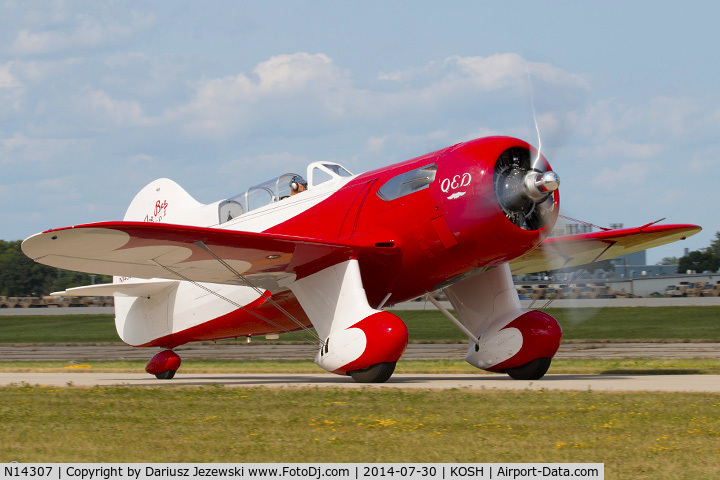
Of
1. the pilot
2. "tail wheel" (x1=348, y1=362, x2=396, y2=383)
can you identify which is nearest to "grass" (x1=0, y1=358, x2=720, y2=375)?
"tail wheel" (x1=348, y1=362, x2=396, y2=383)

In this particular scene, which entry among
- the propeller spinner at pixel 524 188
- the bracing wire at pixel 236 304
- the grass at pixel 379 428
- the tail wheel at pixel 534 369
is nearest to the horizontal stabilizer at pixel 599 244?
the tail wheel at pixel 534 369

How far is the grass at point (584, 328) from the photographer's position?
3575cm

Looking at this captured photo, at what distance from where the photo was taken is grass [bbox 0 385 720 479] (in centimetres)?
657

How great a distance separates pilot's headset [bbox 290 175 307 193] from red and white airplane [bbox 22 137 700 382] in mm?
21

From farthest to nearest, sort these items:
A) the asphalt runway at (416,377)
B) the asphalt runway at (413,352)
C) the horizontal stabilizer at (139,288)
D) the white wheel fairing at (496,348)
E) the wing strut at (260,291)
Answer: the asphalt runway at (413,352), the horizontal stabilizer at (139,288), the white wheel fairing at (496,348), the wing strut at (260,291), the asphalt runway at (416,377)

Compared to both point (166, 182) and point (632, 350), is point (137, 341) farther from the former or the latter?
point (632, 350)

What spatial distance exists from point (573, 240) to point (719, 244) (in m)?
104

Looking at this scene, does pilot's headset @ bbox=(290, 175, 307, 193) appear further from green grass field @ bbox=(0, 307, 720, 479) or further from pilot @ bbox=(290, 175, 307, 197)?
green grass field @ bbox=(0, 307, 720, 479)

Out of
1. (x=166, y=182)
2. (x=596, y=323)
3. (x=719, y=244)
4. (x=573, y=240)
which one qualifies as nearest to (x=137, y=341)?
(x=166, y=182)

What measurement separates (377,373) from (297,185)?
456cm

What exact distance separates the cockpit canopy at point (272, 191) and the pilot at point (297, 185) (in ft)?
0.26

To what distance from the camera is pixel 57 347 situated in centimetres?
3759

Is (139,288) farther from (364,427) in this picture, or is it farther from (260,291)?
(364,427)

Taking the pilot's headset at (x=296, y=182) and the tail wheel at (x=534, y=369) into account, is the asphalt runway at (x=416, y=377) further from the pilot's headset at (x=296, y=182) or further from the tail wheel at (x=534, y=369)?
the pilot's headset at (x=296, y=182)
